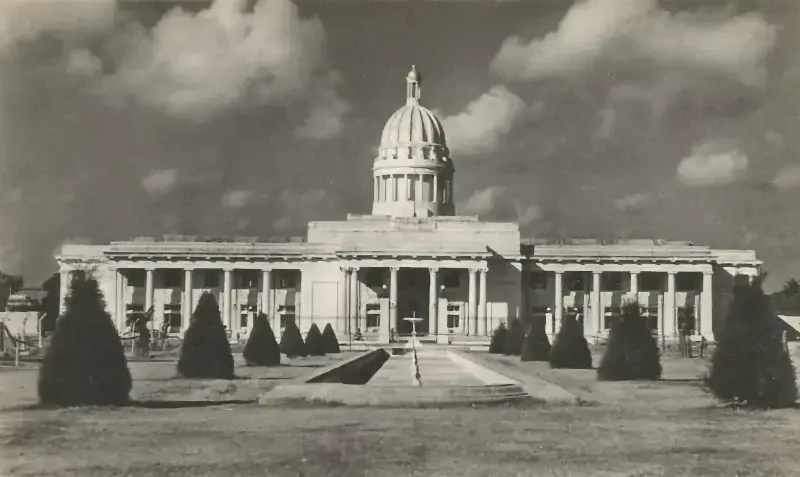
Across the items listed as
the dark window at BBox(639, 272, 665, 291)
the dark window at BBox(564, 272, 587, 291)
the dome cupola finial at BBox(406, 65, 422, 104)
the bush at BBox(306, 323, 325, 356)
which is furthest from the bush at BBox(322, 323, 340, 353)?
the dark window at BBox(639, 272, 665, 291)

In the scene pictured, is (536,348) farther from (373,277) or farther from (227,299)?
(373,277)

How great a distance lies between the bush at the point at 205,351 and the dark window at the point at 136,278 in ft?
94.5

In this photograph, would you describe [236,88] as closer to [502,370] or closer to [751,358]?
[502,370]

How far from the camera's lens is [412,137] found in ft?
253

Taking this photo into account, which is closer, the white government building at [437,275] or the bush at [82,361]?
the bush at [82,361]

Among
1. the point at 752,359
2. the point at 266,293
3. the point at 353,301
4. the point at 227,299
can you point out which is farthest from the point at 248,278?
the point at 752,359

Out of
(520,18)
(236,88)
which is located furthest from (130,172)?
(520,18)

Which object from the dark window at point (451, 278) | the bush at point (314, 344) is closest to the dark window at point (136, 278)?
the bush at point (314, 344)

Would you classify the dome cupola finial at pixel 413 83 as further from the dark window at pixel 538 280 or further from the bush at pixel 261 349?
the dark window at pixel 538 280

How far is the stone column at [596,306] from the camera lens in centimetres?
5987

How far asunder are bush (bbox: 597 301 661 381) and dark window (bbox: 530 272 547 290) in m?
38.4

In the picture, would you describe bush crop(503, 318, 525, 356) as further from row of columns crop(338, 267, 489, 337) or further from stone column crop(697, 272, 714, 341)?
stone column crop(697, 272, 714, 341)

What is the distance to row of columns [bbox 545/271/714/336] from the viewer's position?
62.5 m

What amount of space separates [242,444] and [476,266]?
4972 centimetres
